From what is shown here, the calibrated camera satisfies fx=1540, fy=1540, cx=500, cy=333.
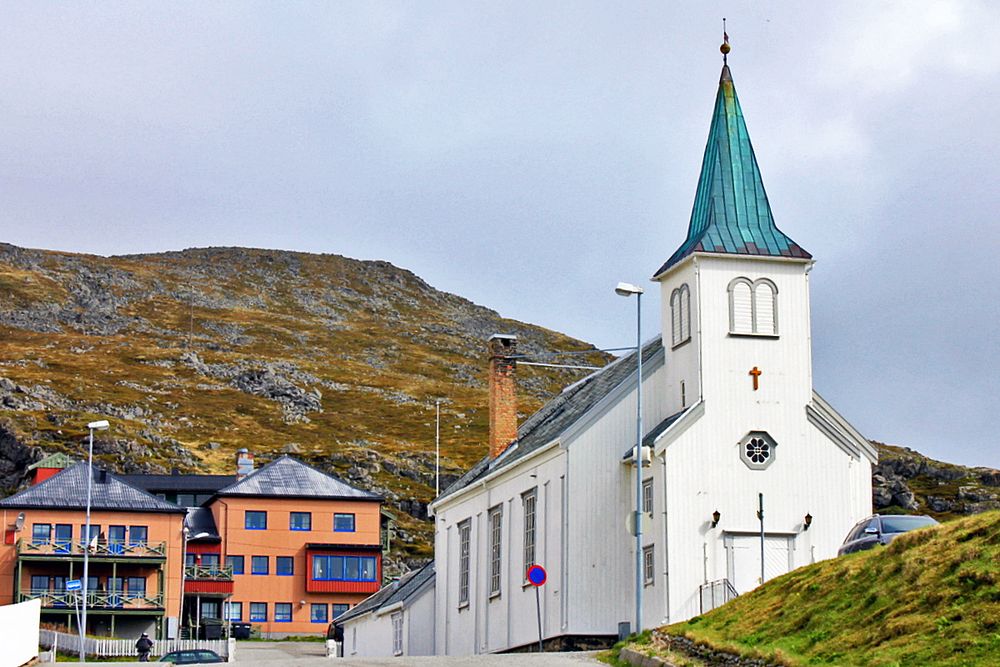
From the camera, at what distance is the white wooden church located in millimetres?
40000

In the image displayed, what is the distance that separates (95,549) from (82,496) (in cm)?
331

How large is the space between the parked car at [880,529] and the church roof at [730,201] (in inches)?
377

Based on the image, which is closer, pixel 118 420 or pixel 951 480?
pixel 951 480

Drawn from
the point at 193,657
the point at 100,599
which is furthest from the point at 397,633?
the point at 100,599

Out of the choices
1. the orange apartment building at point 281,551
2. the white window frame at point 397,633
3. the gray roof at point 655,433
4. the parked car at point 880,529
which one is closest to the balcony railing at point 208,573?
the orange apartment building at point 281,551

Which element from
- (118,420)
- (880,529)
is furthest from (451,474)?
(880,529)

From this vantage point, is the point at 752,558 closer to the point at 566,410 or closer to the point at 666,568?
the point at 666,568

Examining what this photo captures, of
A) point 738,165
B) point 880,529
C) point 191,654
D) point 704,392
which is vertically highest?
point 738,165

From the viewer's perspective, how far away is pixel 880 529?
34.8m

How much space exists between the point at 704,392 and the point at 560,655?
11.6 meters

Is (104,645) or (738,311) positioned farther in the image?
(104,645)

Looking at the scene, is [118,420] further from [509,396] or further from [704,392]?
[704,392]

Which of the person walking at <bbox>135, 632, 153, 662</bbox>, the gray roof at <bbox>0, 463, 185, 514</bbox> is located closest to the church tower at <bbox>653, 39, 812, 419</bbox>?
the person walking at <bbox>135, 632, 153, 662</bbox>

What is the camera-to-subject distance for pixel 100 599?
265ft
